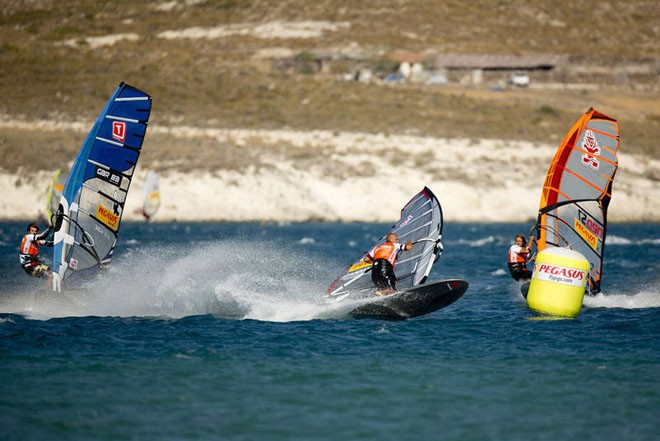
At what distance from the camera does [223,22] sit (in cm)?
10931

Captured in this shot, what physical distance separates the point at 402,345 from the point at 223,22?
98303 millimetres

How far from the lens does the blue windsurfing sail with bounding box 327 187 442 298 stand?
1830 cm

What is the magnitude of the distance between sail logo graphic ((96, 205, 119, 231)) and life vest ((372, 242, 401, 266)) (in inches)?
202

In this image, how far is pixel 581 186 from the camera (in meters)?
19.9

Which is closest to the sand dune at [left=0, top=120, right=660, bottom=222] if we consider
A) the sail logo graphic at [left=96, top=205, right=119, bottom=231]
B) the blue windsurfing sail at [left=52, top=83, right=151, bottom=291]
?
the sail logo graphic at [left=96, top=205, right=119, bottom=231]

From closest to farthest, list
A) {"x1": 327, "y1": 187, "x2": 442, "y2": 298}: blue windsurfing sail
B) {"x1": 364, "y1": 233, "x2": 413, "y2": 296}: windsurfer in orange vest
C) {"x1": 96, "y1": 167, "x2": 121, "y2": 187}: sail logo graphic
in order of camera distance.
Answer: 1. {"x1": 364, "y1": 233, "x2": 413, "y2": 296}: windsurfer in orange vest
2. {"x1": 96, "y1": 167, "x2": 121, "y2": 187}: sail logo graphic
3. {"x1": 327, "y1": 187, "x2": 442, "y2": 298}: blue windsurfing sail

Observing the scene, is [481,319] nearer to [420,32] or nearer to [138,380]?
[138,380]

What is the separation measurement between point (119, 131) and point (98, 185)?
1.10 metres

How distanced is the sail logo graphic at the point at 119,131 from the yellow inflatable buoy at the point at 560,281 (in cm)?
815

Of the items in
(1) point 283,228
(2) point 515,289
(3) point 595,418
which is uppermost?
(3) point 595,418

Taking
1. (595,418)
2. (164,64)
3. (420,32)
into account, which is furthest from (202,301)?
(420,32)

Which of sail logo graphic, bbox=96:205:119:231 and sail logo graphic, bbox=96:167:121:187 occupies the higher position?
sail logo graphic, bbox=96:167:121:187

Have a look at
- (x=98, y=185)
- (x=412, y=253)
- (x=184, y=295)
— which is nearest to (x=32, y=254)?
(x=98, y=185)

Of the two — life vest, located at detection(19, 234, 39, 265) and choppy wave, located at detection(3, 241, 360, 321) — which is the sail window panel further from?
life vest, located at detection(19, 234, 39, 265)
